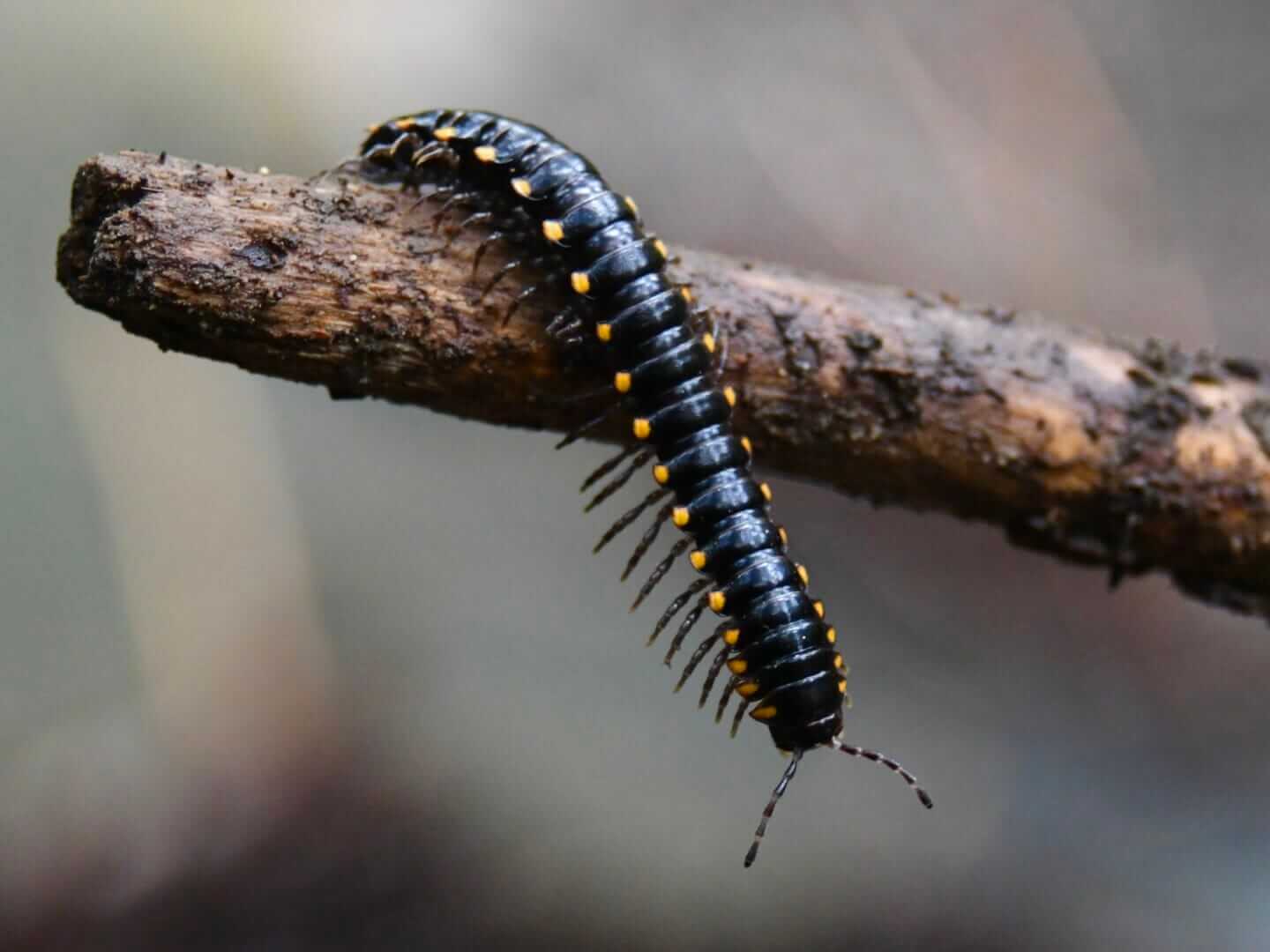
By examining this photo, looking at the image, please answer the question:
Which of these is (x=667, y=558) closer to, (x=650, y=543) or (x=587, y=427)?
(x=650, y=543)

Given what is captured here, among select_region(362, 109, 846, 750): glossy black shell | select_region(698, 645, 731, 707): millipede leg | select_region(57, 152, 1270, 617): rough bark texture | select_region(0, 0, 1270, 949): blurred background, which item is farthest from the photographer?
select_region(0, 0, 1270, 949): blurred background

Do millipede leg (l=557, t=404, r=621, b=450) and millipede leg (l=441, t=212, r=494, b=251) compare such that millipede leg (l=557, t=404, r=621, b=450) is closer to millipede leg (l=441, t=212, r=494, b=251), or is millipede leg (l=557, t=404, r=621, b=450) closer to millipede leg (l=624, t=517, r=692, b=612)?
millipede leg (l=624, t=517, r=692, b=612)

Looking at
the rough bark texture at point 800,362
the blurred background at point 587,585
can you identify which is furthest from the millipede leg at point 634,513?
the blurred background at point 587,585

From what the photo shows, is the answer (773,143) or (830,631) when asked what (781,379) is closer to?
(830,631)

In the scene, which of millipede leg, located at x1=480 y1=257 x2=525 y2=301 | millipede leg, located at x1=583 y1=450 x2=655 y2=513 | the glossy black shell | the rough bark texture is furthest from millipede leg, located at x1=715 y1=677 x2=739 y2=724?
millipede leg, located at x1=480 y1=257 x2=525 y2=301

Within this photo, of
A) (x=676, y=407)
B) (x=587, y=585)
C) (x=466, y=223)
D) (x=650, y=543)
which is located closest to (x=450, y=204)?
(x=466, y=223)

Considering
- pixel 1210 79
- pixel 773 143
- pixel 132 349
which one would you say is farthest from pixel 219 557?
pixel 1210 79
